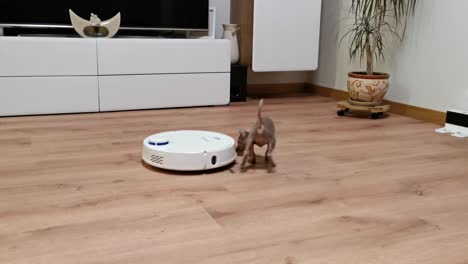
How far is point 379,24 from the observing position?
9.42ft

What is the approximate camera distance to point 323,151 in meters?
2.07

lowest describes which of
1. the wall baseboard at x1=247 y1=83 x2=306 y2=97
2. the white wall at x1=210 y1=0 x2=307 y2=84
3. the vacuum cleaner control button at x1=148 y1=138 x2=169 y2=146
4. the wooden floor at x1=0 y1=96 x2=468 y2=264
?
the wooden floor at x1=0 y1=96 x2=468 y2=264

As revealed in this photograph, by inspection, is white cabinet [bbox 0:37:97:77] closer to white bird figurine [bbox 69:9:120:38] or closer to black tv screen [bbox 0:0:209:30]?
white bird figurine [bbox 69:9:120:38]

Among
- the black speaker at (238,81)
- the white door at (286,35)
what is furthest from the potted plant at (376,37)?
the black speaker at (238,81)

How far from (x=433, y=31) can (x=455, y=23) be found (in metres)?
0.15

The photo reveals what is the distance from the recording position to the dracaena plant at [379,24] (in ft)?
9.36

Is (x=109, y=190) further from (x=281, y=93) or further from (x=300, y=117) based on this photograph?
(x=281, y=93)

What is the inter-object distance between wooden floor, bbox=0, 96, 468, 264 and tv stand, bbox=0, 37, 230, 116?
1.33 feet

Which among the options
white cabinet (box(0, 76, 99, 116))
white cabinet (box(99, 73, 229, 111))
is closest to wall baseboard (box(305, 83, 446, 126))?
white cabinet (box(99, 73, 229, 111))

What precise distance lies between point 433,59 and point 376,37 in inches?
14.1

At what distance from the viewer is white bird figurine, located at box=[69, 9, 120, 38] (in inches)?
113

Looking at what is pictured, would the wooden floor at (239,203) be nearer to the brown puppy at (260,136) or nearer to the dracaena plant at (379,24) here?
the brown puppy at (260,136)

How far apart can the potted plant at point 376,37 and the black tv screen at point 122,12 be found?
1.08 meters

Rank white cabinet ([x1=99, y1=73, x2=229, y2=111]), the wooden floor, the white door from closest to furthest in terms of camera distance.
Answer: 1. the wooden floor
2. white cabinet ([x1=99, y1=73, x2=229, y2=111])
3. the white door
